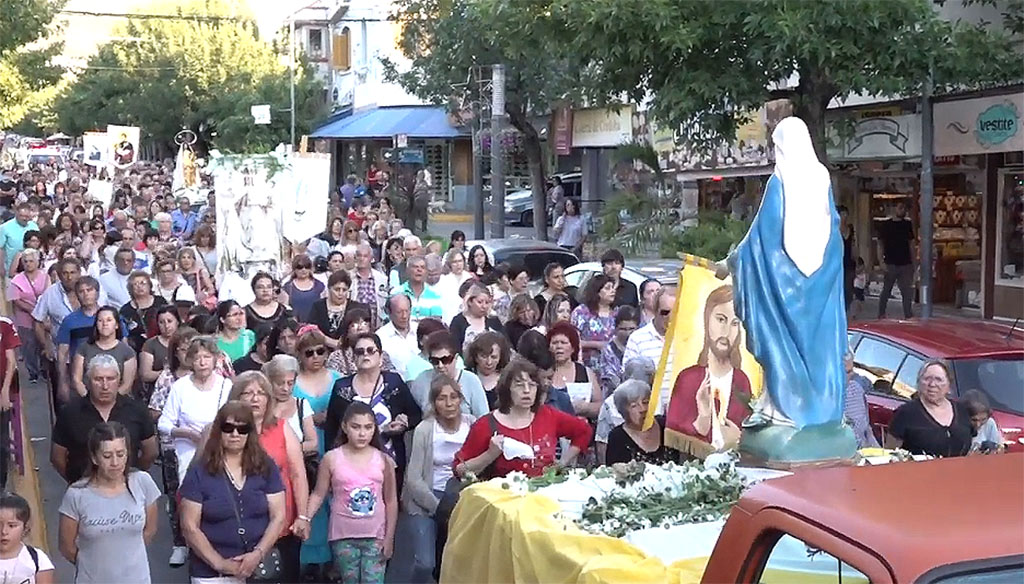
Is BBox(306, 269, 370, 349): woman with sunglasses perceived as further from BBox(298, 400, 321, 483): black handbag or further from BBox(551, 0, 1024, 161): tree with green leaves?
BBox(551, 0, 1024, 161): tree with green leaves

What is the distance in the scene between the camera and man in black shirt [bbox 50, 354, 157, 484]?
755cm

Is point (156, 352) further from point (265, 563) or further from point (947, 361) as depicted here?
point (947, 361)

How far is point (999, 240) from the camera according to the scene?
59.1ft

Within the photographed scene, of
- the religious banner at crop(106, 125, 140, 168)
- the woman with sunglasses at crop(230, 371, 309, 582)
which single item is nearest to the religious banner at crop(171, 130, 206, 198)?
the religious banner at crop(106, 125, 140, 168)

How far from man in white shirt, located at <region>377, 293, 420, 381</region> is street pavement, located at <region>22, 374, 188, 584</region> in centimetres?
198

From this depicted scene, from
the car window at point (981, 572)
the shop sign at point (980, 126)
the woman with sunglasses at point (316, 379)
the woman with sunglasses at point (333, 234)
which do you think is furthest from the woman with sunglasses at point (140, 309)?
the shop sign at point (980, 126)

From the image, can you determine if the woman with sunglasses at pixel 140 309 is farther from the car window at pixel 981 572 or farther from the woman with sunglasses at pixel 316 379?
the car window at pixel 981 572

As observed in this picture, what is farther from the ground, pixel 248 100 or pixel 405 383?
pixel 248 100

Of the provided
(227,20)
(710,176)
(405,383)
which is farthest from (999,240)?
(227,20)

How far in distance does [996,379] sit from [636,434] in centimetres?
309

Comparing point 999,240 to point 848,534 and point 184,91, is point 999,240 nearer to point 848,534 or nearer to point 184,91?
point 848,534

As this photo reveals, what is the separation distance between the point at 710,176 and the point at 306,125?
Answer: 79.9ft

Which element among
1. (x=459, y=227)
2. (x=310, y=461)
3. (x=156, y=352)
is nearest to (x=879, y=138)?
(x=156, y=352)

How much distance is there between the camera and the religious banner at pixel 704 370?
674 centimetres
